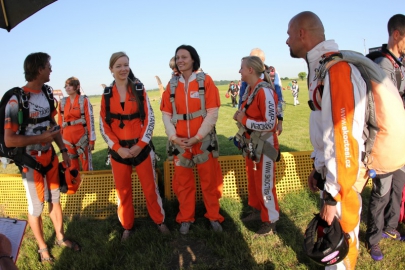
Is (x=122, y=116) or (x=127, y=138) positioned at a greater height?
(x=122, y=116)

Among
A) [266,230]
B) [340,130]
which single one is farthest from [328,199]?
[266,230]

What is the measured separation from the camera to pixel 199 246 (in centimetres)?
384

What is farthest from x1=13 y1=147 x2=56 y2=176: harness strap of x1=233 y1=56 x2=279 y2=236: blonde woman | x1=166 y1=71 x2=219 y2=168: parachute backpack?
x1=233 y1=56 x2=279 y2=236: blonde woman

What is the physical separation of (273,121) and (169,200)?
237cm

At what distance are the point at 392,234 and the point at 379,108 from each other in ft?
7.93

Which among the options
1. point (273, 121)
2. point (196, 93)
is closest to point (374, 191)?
point (273, 121)

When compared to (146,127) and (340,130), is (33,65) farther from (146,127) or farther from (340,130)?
(340,130)

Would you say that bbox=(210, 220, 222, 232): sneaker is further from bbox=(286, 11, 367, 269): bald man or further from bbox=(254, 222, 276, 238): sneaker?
bbox=(286, 11, 367, 269): bald man

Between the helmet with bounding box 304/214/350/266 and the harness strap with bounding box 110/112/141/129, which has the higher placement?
the harness strap with bounding box 110/112/141/129

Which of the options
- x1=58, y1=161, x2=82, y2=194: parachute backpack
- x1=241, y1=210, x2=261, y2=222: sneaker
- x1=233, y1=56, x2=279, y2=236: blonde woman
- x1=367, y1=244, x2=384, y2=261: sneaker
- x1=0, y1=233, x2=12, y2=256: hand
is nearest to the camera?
x1=0, y1=233, x2=12, y2=256: hand

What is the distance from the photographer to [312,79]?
2332 millimetres

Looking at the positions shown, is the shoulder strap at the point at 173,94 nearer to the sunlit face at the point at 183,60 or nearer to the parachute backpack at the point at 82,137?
the sunlit face at the point at 183,60

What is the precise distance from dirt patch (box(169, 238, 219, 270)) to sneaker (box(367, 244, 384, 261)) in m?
1.82

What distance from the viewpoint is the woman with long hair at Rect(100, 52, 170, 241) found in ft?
13.0
